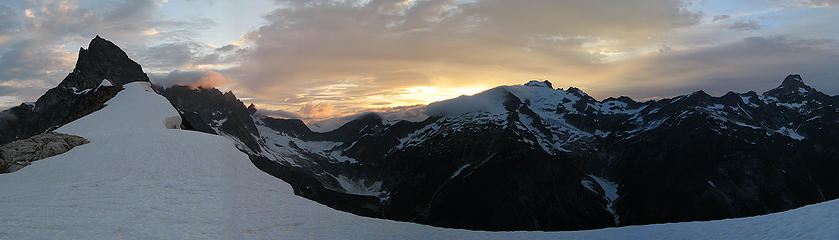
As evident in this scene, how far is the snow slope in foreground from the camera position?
55.1 ft

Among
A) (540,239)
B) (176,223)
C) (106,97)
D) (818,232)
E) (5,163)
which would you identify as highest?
(106,97)

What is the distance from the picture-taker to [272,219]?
→ 805 inches

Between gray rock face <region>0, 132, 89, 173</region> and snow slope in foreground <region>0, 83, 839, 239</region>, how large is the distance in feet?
4.36

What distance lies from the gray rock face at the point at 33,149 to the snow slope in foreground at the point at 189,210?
133 centimetres

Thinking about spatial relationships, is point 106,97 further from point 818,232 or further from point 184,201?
point 818,232

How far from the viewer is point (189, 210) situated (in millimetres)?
19516

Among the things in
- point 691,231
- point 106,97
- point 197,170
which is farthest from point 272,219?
point 106,97

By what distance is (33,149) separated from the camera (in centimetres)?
3203

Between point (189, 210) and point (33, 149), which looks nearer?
point (189, 210)

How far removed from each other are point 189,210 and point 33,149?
2172 cm

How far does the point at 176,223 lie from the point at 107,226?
7.39 ft

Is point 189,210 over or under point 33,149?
under

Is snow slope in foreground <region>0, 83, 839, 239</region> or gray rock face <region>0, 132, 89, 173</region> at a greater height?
gray rock face <region>0, 132, 89, 173</region>

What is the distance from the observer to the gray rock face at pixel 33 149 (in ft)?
97.0
